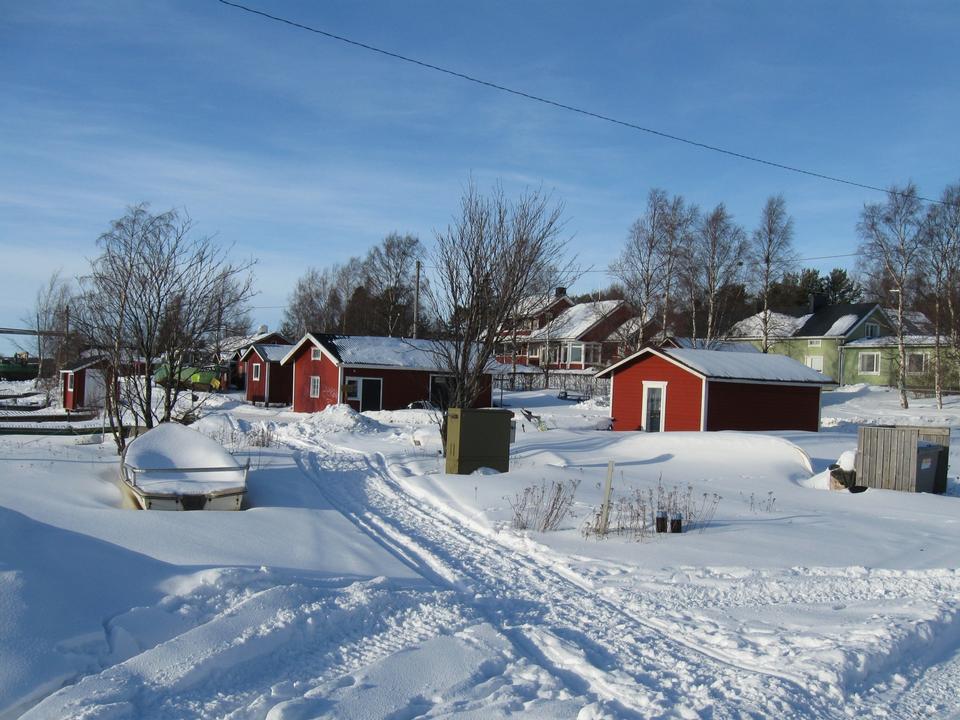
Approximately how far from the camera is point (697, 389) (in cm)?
2762

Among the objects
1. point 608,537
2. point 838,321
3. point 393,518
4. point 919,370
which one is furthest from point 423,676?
point 838,321

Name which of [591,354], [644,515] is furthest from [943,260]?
[644,515]

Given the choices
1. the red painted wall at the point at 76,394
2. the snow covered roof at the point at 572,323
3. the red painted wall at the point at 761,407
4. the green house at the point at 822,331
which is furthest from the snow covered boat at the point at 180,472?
the snow covered roof at the point at 572,323

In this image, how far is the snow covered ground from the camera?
504cm

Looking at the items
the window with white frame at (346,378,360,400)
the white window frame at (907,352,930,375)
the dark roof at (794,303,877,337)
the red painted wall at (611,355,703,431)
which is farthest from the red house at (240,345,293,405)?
the white window frame at (907,352,930,375)

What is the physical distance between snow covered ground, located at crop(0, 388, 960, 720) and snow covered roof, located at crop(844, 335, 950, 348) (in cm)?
3791

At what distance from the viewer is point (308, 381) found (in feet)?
133

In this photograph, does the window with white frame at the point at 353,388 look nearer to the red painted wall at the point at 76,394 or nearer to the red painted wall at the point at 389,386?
the red painted wall at the point at 389,386

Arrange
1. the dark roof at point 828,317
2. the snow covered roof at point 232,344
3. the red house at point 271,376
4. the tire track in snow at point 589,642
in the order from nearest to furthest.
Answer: the tire track in snow at point 589,642 → the snow covered roof at point 232,344 → the red house at point 271,376 → the dark roof at point 828,317

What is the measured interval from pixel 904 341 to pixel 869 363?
5498 mm

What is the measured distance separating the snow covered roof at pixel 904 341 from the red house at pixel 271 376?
36500mm

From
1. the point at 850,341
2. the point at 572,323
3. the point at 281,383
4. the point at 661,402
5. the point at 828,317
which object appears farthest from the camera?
the point at 572,323

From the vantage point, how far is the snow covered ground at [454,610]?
504 centimetres

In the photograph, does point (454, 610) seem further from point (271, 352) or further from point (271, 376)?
point (271, 352)
